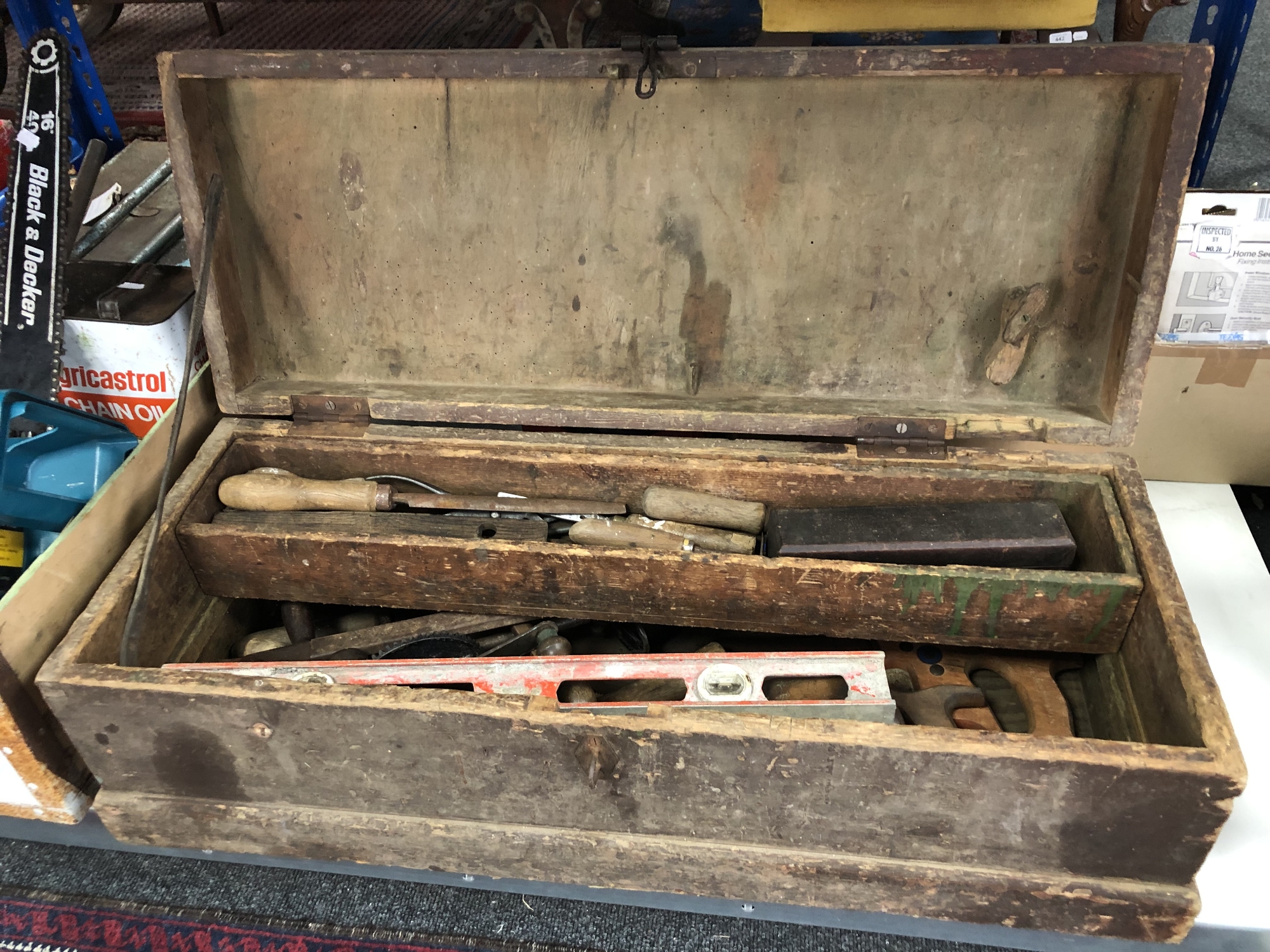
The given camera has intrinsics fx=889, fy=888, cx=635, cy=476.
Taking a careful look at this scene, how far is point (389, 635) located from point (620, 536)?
440 millimetres

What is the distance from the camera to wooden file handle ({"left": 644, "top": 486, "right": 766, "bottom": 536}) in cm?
155

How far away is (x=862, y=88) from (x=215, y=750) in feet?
4.51

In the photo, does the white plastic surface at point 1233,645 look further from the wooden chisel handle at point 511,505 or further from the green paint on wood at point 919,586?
the wooden chisel handle at point 511,505

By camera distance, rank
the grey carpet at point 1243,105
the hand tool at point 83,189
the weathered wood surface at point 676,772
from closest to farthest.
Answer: the weathered wood surface at point 676,772
the hand tool at point 83,189
the grey carpet at point 1243,105

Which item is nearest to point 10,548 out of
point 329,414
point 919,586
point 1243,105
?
point 329,414

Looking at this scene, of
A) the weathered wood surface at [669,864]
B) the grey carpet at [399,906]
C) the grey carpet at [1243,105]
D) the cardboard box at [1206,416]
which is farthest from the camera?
the grey carpet at [1243,105]

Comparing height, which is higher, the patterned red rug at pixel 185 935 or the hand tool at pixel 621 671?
the hand tool at pixel 621 671

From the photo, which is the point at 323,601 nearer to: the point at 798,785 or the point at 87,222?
the point at 798,785

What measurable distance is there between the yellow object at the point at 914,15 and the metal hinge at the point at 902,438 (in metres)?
0.63

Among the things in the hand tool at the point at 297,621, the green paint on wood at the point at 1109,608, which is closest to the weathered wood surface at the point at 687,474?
the green paint on wood at the point at 1109,608

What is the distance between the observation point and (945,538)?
1424mm

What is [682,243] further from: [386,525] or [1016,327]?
[386,525]

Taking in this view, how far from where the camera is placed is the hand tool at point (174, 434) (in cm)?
131

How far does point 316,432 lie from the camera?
5.29 feet
